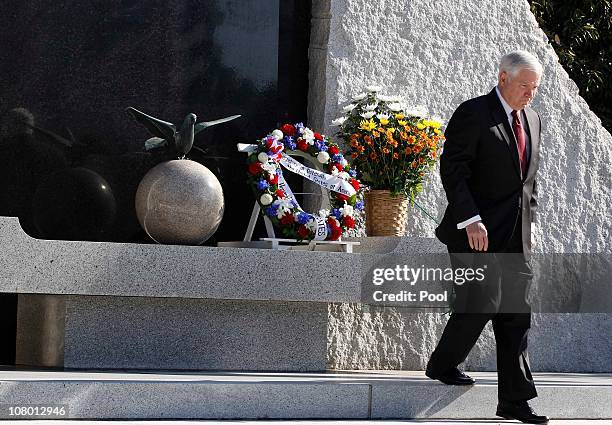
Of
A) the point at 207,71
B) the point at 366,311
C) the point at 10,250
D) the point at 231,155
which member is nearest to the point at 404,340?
the point at 366,311

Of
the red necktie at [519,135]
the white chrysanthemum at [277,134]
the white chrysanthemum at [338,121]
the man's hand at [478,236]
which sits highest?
the white chrysanthemum at [338,121]

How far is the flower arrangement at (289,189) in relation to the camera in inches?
271

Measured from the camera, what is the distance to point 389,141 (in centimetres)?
730

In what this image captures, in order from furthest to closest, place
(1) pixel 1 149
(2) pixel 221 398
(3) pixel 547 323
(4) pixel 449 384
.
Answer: (3) pixel 547 323
(1) pixel 1 149
(4) pixel 449 384
(2) pixel 221 398

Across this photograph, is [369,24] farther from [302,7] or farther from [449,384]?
[449,384]

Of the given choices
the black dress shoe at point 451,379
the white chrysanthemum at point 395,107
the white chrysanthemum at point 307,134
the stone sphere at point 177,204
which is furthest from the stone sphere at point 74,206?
the black dress shoe at point 451,379

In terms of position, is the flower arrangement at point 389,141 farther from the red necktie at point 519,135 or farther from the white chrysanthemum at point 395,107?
the red necktie at point 519,135

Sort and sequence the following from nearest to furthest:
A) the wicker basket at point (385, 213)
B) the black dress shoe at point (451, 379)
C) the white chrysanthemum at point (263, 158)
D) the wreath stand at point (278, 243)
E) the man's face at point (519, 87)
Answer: the man's face at point (519, 87) < the black dress shoe at point (451, 379) < the wreath stand at point (278, 243) < the white chrysanthemum at point (263, 158) < the wicker basket at point (385, 213)

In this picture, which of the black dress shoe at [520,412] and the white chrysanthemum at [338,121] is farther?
the white chrysanthemum at [338,121]

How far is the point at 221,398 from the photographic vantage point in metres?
5.48

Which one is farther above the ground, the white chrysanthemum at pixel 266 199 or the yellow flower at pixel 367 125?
the yellow flower at pixel 367 125

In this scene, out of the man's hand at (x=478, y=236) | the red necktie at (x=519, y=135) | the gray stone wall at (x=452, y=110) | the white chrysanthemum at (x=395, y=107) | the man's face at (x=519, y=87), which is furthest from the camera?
the gray stone wall at (x=452, y=110)

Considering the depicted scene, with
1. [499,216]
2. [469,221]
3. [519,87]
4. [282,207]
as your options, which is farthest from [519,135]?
[282,207]

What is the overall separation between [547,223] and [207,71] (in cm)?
263
